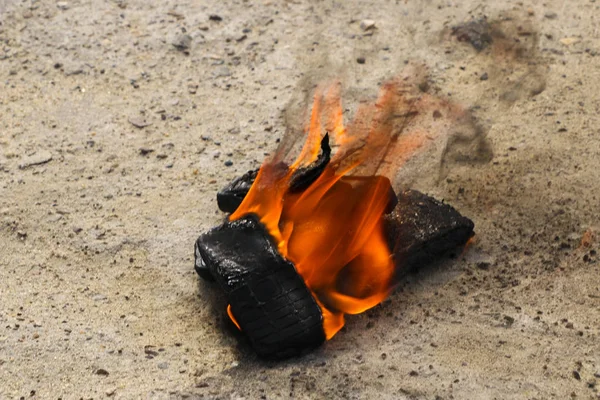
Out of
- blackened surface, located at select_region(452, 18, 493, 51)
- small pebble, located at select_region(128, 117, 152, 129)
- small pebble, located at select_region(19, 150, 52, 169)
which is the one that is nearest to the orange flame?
small pebble, located at select_region(128, 117, 152, 129)

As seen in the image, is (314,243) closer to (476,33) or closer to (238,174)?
(238,174)

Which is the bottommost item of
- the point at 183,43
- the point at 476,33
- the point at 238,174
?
the point at 238,174

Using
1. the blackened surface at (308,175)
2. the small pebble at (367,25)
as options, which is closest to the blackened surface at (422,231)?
the blackened surface at (308,175)

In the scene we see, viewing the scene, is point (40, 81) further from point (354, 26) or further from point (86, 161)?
point (354, 26)

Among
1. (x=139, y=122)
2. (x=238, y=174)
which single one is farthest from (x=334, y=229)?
(x=139, y=122)

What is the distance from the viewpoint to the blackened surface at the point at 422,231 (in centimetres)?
387

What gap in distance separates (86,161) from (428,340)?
7.53ft

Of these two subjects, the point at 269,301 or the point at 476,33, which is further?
the point at 476,33

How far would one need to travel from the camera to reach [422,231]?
391cm

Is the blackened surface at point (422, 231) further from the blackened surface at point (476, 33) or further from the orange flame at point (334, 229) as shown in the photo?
the blackened surface at point (476, 33)

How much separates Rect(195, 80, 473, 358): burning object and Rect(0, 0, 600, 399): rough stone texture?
117 millimetres

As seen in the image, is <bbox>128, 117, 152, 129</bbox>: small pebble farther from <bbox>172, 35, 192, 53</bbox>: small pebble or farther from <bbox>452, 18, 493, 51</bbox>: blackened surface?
<bbox>452, 18, 493, 51</bbox>: blackened surface

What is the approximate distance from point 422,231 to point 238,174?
1214 mm

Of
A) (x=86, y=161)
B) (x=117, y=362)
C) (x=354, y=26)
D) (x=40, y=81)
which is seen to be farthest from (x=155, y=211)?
(x=354, y=26)
